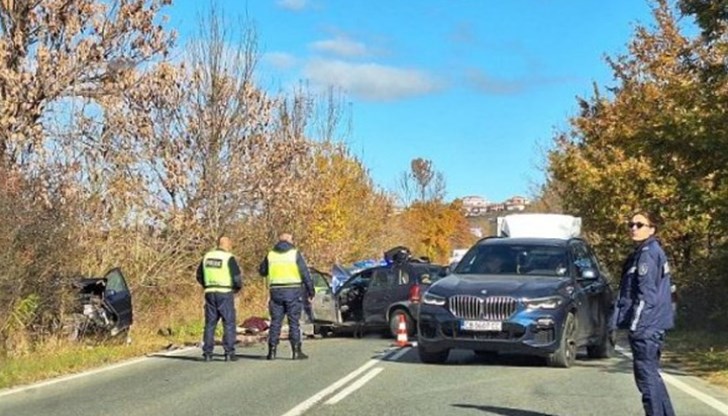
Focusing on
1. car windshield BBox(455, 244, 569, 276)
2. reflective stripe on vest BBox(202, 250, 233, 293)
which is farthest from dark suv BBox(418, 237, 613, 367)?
reflective stripe on vest BBox(202, 250, 233, 293)

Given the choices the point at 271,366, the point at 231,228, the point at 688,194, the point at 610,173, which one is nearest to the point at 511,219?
the point at 610,173

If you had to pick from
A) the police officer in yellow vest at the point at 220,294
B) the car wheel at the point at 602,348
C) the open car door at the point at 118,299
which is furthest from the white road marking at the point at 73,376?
the car wheel at the point at 602,348

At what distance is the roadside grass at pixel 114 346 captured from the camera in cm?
1279

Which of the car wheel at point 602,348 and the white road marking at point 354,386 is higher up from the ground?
the car wheel at point 602,348

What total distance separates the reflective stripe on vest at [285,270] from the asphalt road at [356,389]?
1.14 metres

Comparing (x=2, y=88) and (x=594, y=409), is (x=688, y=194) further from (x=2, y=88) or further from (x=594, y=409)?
(x=2, y=88)

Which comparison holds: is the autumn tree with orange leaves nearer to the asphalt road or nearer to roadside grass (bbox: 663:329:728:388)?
roadside grass (bbox: 663:329:728:388)

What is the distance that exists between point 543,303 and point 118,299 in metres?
7.28

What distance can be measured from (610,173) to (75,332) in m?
15.6

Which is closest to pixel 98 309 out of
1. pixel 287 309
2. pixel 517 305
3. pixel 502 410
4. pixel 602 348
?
pixel 287 309

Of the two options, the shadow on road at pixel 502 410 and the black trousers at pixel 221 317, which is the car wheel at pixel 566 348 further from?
the black trousers at pixel 221 317

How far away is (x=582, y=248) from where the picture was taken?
14992mm

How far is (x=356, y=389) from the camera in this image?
10.8 metres

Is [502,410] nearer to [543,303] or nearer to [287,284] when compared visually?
[543,303]
